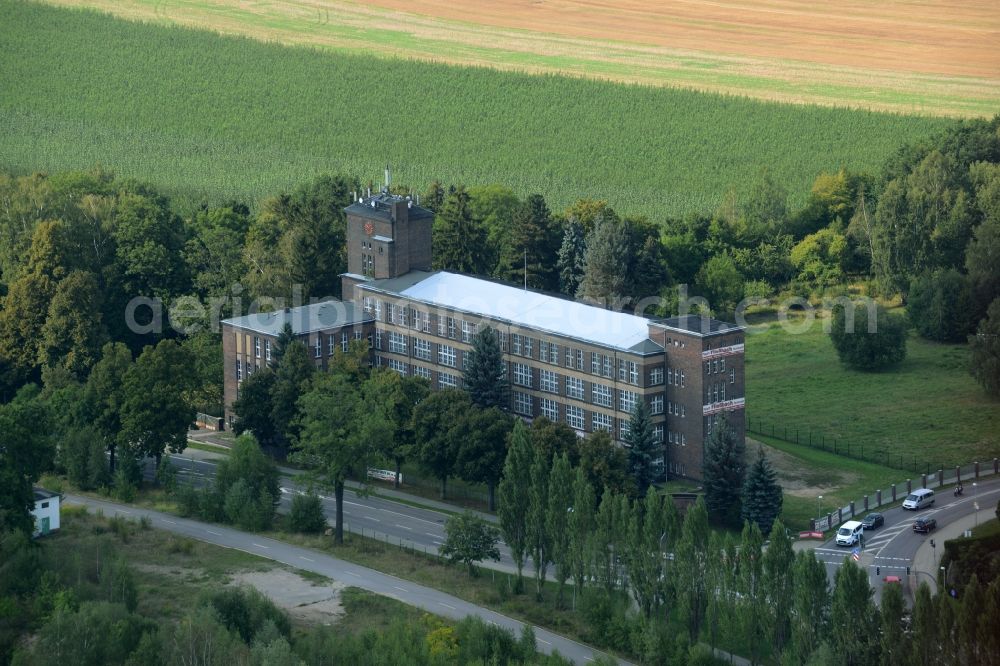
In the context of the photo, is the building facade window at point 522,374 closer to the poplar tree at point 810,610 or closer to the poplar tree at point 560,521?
the poplar tree at point 560,521

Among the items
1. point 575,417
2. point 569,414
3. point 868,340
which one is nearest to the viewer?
point 575,417

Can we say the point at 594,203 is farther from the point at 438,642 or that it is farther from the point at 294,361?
the point at 438,642

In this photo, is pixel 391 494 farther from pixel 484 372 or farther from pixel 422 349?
pixel 422 349

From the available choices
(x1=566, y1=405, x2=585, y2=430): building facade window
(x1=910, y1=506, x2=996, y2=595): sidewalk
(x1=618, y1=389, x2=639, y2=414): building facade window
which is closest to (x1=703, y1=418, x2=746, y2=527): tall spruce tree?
(x1=618, y1=389, x2=639, y2=414): building facade window

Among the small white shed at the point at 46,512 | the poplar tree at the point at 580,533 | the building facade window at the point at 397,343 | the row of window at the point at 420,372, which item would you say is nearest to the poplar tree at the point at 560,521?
the poplar tree at the point at 580,533

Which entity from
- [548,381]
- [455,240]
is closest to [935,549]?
[548,381]

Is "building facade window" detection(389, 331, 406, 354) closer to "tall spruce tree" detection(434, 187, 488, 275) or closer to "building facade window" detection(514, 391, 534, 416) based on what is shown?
"building facade window" detection(514, 391, 534, 416)
